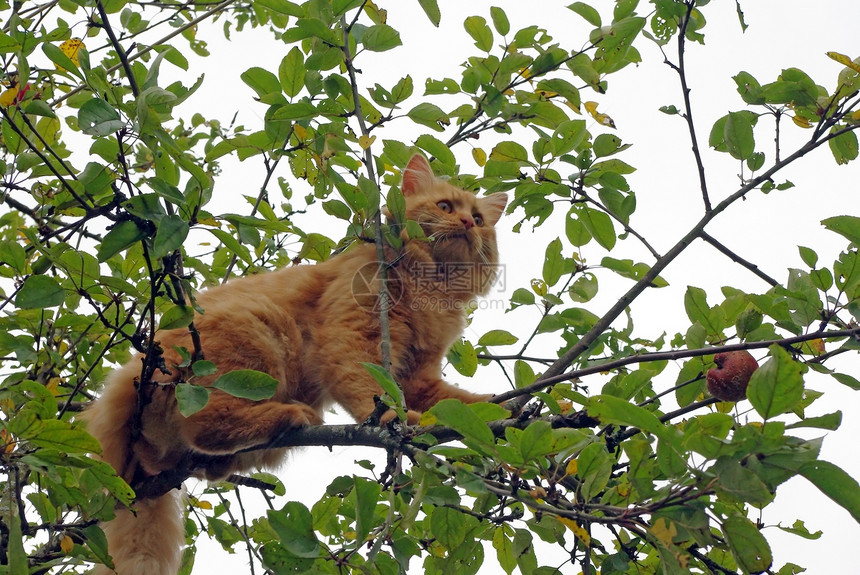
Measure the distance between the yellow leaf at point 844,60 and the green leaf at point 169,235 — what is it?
2158mm

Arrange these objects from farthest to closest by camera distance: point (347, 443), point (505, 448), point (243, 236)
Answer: point (347, 443) → point (243, 236) → point (505, 448)

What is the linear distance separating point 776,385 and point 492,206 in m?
3.51

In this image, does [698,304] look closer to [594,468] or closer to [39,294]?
[594,468]

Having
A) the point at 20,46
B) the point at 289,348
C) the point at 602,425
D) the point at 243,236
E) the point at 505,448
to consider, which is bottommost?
the point at 505,448

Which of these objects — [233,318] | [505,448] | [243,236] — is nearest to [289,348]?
[233,318]

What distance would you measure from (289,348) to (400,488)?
143 centimetres

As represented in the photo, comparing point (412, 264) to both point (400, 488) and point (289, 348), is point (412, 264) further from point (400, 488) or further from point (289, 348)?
point (400, 488)

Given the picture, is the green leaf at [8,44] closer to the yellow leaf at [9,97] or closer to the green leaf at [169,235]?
the yellow leaf at [9,97]

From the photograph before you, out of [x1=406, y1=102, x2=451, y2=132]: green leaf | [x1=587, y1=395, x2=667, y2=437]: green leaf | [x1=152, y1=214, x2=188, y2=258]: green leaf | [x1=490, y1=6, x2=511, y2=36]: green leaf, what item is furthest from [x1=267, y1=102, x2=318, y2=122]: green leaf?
[x1=587, y1=395, x2=667, y2=437]: green leaf

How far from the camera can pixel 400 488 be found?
2352mm

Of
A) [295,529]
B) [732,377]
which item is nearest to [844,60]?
[732,377]

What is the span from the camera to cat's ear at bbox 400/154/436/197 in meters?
4.69

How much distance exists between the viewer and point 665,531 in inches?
68.9

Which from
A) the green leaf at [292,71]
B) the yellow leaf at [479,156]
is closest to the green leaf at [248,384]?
the green leaf at [292,71]
